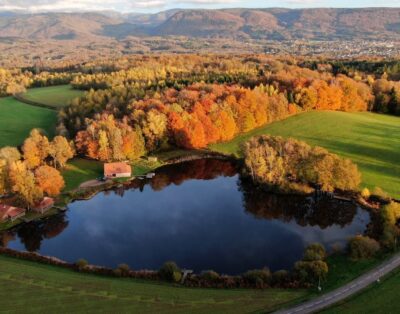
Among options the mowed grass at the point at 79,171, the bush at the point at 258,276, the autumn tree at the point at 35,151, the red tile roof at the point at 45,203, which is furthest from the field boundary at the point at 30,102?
the bush at the point at 258,276

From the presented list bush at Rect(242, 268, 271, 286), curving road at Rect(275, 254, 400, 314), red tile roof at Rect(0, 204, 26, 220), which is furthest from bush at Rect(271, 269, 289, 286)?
red tile roof at Rect(0, 204, 26, 220)

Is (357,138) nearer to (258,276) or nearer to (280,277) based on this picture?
(280,277)

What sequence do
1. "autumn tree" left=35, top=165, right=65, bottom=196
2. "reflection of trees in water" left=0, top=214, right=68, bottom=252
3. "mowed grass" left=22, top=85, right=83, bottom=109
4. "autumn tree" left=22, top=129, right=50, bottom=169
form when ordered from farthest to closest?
"mowed grass" left=22, top=85, right=83, bottom=109 < "autumn tree" left=22, top=129, right=50, bottom=169 < "autumn tree" left=35, top=165, right=65, bottom=196 < "reflection of trees in water" left=0, top=214, right=68, bottom=252

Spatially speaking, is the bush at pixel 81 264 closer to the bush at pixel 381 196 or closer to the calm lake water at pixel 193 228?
the calm lake water at pixel 193 228

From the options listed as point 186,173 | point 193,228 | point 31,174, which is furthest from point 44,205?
point 186,173

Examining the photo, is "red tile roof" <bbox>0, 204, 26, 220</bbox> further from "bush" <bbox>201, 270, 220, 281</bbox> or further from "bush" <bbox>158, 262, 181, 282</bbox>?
"bush" <bbox>201, 270, 220, 281</bbox>

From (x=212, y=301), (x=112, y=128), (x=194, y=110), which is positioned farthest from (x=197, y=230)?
(x=194, y=110)

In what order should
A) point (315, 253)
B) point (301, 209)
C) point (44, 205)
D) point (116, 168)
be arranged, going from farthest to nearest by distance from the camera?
point (116, 168) < point (44, 205) < point (301, 209) < point (315, 253)
